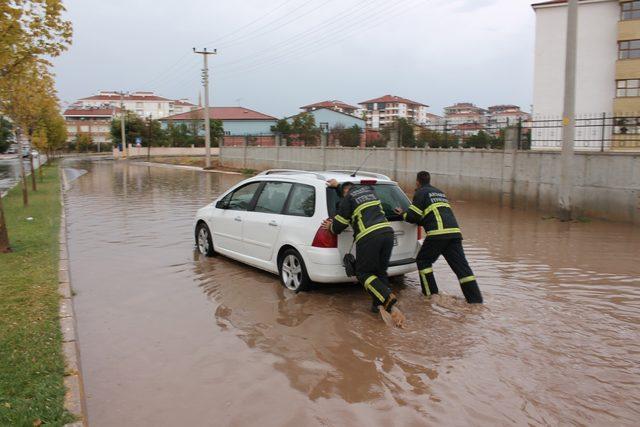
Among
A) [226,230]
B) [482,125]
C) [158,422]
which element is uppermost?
[482,125]

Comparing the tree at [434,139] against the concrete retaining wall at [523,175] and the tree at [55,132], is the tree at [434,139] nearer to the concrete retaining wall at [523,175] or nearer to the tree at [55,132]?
the concrete retaining wall at [523,175]

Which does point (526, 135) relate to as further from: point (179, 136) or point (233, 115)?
point (233, 115)

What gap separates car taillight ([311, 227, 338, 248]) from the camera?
21.2 ft

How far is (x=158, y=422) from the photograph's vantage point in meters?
3.88

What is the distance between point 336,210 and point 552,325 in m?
2.74

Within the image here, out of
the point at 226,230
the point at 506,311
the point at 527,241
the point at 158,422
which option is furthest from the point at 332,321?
the point at 527,241

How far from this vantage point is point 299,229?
683cm

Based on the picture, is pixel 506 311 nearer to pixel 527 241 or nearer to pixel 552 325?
pixel 552 325

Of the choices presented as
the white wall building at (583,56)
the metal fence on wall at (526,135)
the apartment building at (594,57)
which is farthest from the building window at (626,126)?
the white wall building at (583,56)

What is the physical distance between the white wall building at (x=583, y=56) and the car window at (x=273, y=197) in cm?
3750

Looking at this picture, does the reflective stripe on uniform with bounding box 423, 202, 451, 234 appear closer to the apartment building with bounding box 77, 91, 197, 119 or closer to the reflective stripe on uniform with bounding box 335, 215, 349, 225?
the reflective stripe on uniform with bounding box 335, 215, 349, 225

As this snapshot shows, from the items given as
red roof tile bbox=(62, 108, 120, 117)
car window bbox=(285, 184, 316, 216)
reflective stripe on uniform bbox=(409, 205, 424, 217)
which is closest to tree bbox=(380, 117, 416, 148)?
car window bbox=(285, 184, 316, 216)

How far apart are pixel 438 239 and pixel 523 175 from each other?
9.99 metres

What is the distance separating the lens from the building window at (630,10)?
37.9 m
